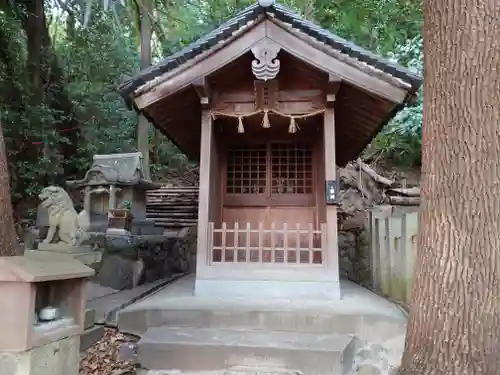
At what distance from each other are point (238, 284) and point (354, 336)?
1.83 m

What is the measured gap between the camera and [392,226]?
648 cm

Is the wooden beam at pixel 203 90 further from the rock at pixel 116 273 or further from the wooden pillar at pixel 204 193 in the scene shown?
the rock at pixel 116 273

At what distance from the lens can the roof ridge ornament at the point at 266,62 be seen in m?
5.59

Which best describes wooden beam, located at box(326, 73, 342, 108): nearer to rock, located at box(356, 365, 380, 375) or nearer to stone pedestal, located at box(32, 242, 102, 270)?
rock, located at box(356, 365, 380, 375)

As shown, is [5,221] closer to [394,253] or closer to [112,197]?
[112,197]

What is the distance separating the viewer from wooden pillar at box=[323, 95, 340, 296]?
18.5 ft

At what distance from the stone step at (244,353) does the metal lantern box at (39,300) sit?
0.95m

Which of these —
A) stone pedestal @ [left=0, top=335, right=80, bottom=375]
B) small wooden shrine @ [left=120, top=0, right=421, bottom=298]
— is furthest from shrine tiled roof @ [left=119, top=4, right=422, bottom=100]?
stone pedestal @ [left=0, top=335, right=80, bottom=375]

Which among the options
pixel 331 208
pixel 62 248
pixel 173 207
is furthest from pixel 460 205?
pixel 173 207

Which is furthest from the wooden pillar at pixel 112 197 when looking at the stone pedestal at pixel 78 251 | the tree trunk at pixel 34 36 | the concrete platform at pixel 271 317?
the tree trunk at pixel 34 36

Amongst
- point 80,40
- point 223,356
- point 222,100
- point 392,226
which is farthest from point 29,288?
point 80,40

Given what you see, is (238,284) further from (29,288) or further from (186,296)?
(29,288)

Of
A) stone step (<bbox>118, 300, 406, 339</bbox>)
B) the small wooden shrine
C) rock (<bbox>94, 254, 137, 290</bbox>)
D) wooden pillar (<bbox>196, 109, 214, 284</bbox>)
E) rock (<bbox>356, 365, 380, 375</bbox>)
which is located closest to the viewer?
rock (<bbox>356, 365, 380, 375</bbox>)

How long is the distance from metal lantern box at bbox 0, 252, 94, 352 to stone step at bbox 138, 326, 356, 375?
3.13ft
